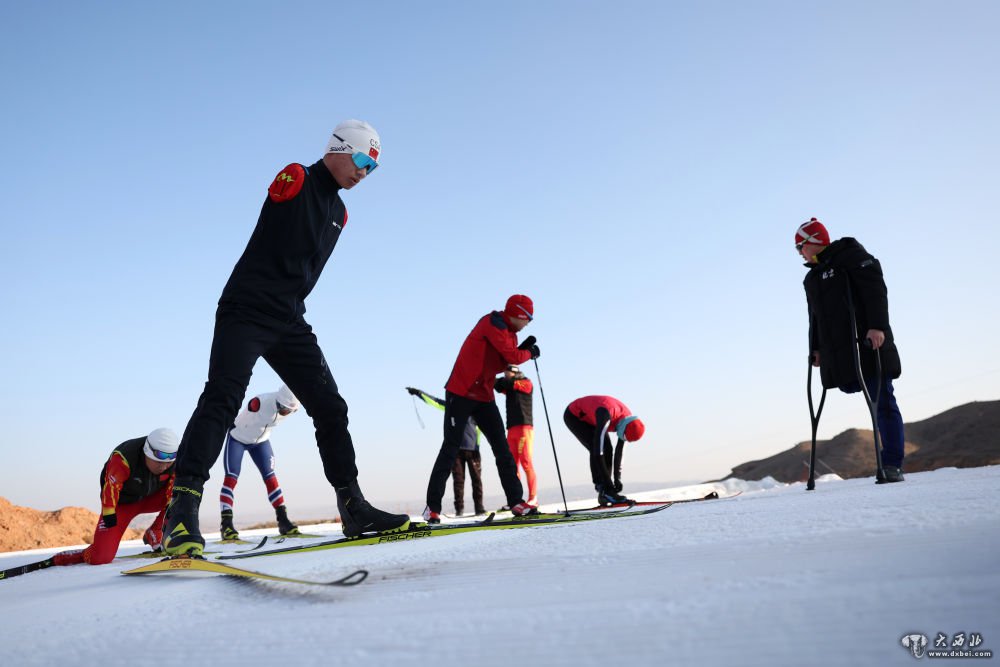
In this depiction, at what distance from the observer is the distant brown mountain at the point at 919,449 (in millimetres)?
11641

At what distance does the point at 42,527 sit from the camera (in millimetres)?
9953

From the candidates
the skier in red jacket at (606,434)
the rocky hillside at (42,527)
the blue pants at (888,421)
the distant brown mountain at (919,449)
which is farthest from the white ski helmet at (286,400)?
the distant brown mountain at (919,449)

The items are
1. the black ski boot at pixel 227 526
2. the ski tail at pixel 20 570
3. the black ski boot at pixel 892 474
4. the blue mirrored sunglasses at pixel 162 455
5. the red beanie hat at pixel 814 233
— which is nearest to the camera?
the ski tail at pixel 20 570

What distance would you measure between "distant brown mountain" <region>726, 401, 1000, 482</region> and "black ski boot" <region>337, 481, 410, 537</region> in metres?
10.2

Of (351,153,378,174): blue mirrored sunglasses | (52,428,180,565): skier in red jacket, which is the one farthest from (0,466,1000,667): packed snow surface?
(52,428,180,565): skier in red jacket

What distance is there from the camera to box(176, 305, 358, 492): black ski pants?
253 centimetres

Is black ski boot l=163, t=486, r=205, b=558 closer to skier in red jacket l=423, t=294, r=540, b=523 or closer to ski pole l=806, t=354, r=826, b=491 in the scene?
skier in red jacket l=423, t=294, r=540, b=523

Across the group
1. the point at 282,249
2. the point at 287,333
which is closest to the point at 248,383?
the point at 287,333

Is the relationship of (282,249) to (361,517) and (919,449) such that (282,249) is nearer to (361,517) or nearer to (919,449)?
(361,517)

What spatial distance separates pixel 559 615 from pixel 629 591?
158 mm

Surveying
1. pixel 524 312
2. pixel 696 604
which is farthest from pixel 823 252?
pixel 696 604

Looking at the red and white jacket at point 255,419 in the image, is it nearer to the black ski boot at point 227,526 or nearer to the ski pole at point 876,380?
the black ski boot at point 227,526

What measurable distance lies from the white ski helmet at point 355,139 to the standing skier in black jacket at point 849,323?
2.93m

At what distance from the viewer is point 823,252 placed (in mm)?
4363
